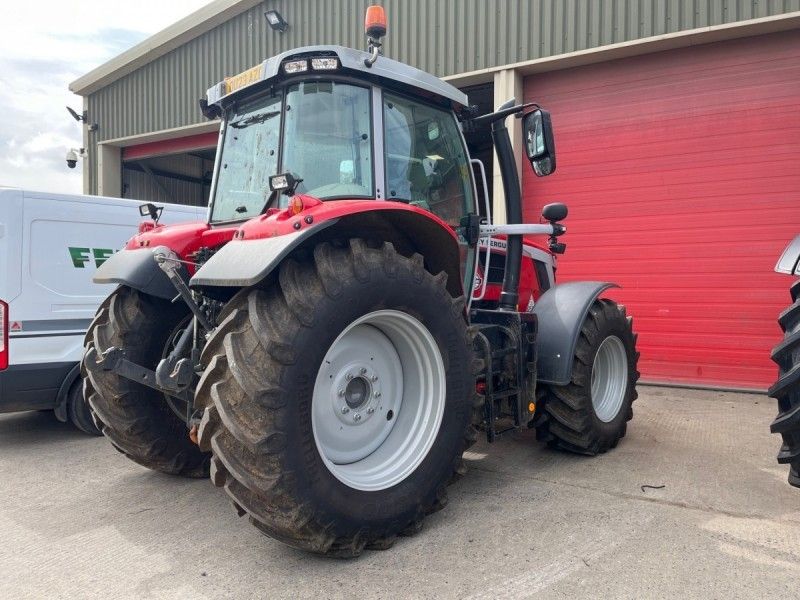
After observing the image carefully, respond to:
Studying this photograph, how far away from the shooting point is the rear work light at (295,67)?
3.08 metres

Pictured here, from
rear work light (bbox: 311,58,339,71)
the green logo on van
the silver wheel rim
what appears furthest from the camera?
the green logo on van

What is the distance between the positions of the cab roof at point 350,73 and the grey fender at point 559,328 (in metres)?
1.51

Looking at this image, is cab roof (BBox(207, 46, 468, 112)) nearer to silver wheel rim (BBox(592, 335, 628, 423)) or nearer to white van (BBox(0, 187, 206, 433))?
silver wheel rim (BBox(592, 335, 628, 423))

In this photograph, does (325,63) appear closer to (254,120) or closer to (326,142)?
(326,142)

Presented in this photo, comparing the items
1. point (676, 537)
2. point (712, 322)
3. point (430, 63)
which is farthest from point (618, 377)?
point (430, 63)

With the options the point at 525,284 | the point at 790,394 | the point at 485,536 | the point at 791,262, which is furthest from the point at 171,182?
the point at 790,394

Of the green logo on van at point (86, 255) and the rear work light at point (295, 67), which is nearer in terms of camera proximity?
the rear work light at point (295, 67)

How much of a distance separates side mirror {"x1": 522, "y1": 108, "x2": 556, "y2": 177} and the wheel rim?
1372 mm

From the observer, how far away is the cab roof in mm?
3084

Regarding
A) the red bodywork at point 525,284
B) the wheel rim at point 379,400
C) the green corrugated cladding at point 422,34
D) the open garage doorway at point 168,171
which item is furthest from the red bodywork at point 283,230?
the open garage doorway at point 168,171

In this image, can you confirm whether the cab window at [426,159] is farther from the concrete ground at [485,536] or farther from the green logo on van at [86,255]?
the green logo on van at [86,255]

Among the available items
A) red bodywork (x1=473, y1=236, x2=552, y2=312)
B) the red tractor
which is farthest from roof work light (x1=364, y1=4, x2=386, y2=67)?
red bodywork (x1=473, y1=236, x2=552, y2=312)

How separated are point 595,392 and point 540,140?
1977 millimetres

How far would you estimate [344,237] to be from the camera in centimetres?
282
